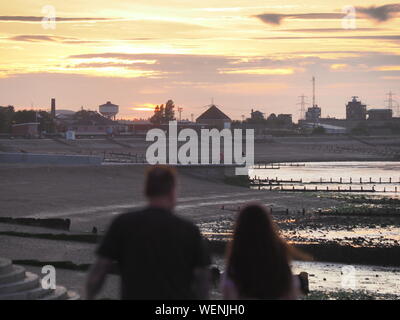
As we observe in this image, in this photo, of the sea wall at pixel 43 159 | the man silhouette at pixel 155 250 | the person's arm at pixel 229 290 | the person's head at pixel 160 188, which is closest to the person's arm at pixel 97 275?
the man silhouette at pixel 155 250

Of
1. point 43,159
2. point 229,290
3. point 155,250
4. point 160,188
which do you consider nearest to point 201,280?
point 229,290

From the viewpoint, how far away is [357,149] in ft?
530

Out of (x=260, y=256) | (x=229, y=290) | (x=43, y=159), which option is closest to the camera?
(x=260, y=256)

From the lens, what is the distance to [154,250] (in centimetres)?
773

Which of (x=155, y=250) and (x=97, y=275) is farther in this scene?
(x=97, y=275)

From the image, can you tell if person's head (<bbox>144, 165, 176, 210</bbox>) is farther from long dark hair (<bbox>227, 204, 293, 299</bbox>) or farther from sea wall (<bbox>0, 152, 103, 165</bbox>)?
sea wall (<bbox>0, 152, 103, 165</bbox>)

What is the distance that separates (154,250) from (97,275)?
21.6 inches

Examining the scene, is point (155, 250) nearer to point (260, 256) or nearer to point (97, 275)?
point (97, 275)

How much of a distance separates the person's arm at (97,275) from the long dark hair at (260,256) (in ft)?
3.60

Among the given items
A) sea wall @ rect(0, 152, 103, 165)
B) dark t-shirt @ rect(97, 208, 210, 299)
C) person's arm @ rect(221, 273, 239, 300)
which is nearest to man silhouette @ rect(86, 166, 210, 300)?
dark t-shirt @ rect(97, 208, 210, 299)

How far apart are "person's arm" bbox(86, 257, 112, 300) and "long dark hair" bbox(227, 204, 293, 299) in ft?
3.60

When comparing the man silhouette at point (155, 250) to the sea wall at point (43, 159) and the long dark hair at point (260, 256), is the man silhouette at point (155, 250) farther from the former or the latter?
the sea wall at point (43, 159)
